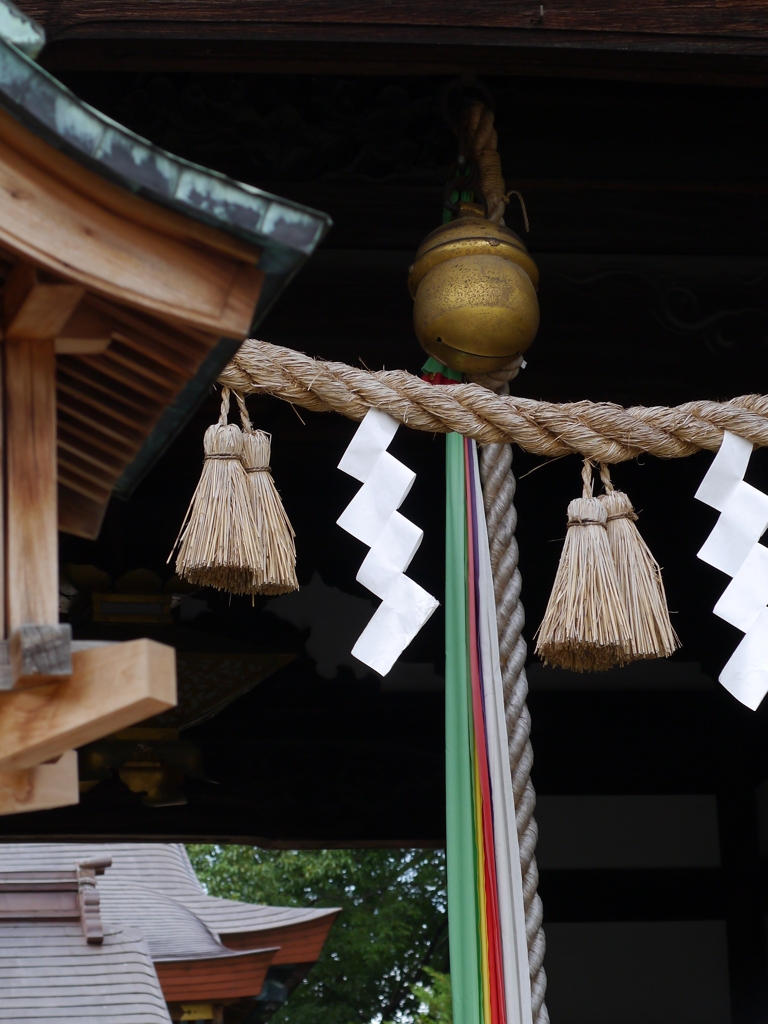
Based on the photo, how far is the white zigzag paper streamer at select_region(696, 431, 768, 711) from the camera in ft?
6.38

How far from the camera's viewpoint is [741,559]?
6.59 ft

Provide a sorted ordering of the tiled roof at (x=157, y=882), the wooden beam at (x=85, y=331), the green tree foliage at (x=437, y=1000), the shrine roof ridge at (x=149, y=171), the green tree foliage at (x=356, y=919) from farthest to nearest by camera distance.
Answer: the green tree foliage at (x=356, y=919) < the green tree foliage at (x=437, y=1000) < the tiled roof at (x=157, y=882) < the wooden beam at (x=85, y=331) < the shrine roof ridge at (x=149, y=171)

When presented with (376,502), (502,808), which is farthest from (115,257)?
(502,808)

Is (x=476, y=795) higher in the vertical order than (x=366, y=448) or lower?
lower

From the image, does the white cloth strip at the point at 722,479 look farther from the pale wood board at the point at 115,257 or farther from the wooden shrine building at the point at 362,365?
the pale wood board at the point at 115,257

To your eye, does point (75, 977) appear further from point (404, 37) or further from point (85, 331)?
point (85, 331)

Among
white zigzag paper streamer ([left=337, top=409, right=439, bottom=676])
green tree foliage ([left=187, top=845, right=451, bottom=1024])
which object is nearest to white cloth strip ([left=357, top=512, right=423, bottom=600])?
white zigzag paper streamer ([left=337, top=409, right=439, bottom=676])

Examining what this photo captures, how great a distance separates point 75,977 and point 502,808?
10.7ft

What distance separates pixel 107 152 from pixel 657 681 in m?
3.01

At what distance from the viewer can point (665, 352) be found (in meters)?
3.10

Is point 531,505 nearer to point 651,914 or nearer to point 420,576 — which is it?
point 420,576

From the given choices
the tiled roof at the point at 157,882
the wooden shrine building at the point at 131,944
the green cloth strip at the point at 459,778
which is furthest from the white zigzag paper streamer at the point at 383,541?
the tiled roof at the point at 157,882

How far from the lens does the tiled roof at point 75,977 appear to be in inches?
177

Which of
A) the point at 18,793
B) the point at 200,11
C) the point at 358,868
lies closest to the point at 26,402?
the point at 18,793
